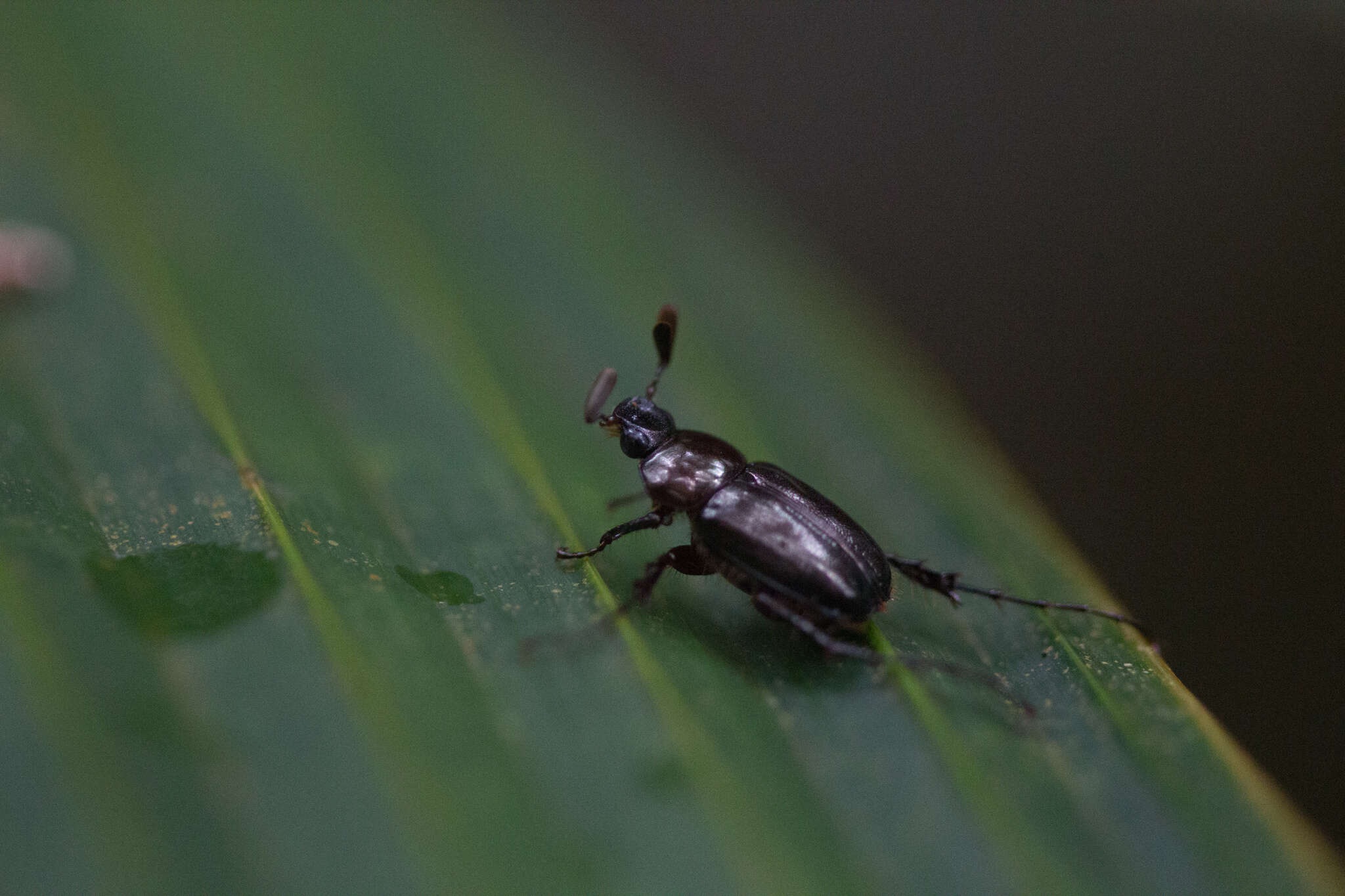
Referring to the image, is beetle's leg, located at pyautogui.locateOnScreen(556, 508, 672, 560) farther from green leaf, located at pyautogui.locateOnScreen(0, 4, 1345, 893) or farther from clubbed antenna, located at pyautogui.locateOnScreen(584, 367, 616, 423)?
clubbed antenna, located at pyautogui.locateOnScreen(584, 367, 616, 423)

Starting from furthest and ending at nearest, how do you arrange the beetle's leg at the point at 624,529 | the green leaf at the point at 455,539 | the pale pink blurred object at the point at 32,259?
the pale pink blurred object at the point at 32,259 < the beetle's leg at the point at 624,529 < the green leaf at the point at 455,539

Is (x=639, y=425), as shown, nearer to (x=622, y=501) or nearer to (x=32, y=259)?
(x=622, y=501)

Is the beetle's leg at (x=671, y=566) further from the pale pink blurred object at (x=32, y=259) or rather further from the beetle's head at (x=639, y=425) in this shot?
the pale pink blurred object at (x=32, y=259)

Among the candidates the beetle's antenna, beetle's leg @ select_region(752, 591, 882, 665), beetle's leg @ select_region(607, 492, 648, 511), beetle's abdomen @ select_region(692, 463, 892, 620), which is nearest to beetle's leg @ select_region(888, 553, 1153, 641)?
beetle's abdomen @ select_region(692, 463, 892, 620)

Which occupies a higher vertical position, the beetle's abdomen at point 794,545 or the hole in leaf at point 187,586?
the beetle's abdomen at point 794,545

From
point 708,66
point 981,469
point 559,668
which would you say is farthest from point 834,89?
point 559,668

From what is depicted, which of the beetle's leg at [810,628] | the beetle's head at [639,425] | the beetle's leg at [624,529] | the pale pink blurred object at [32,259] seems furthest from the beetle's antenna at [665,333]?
the pale pink blurred object at [32,259]

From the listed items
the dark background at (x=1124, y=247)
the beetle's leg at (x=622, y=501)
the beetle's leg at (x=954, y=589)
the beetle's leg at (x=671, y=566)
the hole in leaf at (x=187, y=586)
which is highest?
the dark background at (x=1124, y=247)
